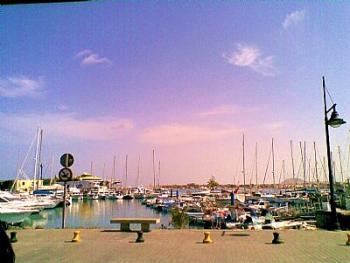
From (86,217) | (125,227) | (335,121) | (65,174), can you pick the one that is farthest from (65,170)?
(86,217)

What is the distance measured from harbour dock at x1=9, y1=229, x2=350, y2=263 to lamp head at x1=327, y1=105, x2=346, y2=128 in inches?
188

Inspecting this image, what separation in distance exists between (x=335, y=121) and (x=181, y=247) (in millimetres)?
9167

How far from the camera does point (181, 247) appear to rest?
10961 millimetres

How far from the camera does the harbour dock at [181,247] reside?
9398 mm

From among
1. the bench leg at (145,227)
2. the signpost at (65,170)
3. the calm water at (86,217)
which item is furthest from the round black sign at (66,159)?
the calm water at (86,217)

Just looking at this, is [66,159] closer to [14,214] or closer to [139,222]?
[139,222]

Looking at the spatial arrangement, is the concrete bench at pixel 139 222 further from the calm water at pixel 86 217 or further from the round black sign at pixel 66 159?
the calm water at pixel 86 217

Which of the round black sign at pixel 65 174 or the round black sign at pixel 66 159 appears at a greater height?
the round black sign at pixel 66 159

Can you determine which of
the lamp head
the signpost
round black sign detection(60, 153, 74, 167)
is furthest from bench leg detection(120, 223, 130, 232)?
the lamp head

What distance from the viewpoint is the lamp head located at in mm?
14508

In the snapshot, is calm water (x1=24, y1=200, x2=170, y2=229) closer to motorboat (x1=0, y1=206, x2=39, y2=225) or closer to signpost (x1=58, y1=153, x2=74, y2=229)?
motorboat (x1=0, y1=206, x2=39, y2=225)

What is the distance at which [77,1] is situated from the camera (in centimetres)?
404

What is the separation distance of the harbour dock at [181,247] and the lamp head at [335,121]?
4775 mm

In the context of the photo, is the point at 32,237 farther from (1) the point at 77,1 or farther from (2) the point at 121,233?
(1) the point at 77,1
